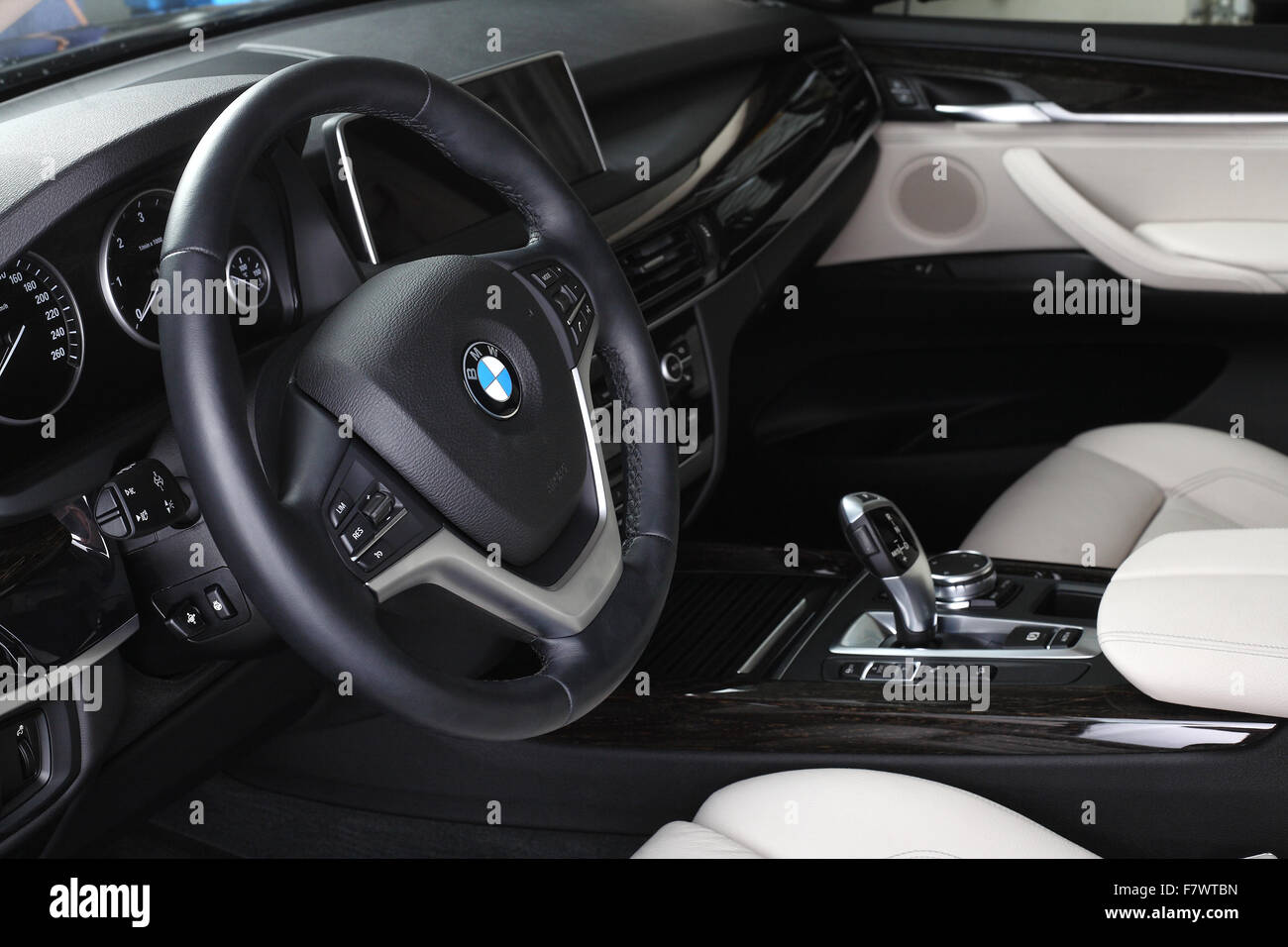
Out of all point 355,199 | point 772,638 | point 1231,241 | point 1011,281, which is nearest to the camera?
point 355,199

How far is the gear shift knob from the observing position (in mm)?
1261

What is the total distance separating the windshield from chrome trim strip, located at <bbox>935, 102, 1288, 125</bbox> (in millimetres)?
980

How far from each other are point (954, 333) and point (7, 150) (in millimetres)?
1409

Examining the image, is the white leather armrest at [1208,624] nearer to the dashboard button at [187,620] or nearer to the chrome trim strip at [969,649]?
the chrome trim strip at [969,649]

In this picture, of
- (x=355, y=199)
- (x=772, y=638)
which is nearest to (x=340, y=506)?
(x=355, y=199)

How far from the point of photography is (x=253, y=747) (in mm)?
1287

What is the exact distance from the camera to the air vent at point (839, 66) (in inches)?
76.8

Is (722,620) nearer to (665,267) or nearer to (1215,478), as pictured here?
(665,267)

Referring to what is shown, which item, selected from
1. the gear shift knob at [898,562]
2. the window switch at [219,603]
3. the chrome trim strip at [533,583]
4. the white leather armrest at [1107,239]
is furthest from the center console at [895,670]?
the white leather armrest at [1107,239]

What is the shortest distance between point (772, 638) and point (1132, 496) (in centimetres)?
54

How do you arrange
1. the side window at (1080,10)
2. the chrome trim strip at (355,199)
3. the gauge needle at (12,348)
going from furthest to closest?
the side window at (1080,10)
the chrome trim strip at (355,199)
the gauge needle at (12,348)

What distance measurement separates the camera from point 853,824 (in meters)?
1.04
